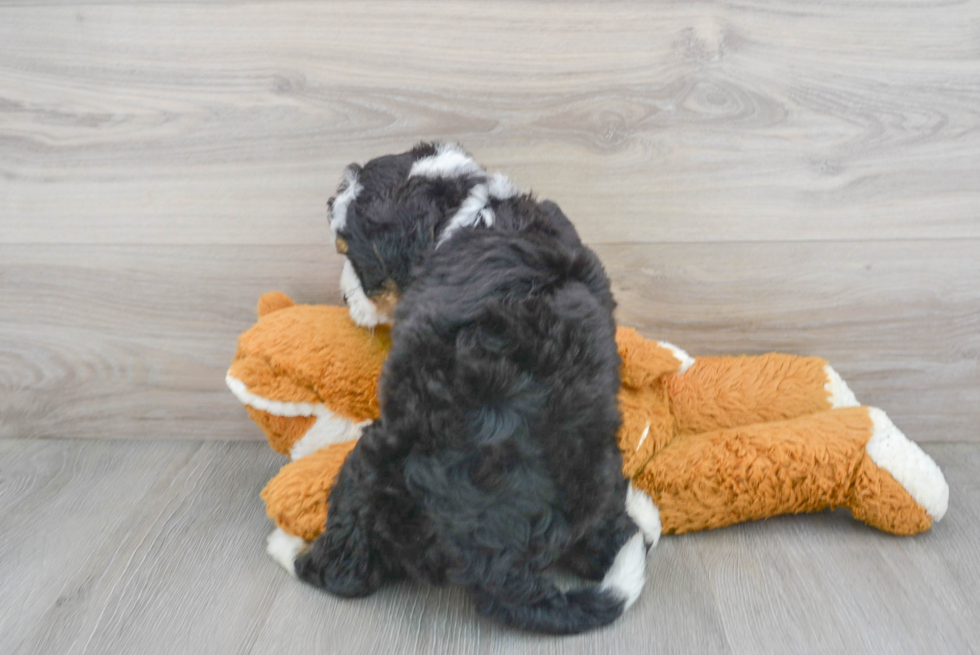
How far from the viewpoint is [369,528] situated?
79 centimetres

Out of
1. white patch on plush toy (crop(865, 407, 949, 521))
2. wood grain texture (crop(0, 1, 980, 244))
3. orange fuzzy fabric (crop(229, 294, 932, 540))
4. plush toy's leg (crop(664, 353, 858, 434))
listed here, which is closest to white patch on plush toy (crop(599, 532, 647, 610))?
orange fuzzy fabric (crop(229, 294, 932, 540))

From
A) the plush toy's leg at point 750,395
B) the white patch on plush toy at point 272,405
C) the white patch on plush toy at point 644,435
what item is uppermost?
the plush toy's leg at point 750,395

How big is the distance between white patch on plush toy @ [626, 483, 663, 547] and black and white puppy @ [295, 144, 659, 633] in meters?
0.08

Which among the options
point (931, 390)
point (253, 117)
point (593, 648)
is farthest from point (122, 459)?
point (931, 390)

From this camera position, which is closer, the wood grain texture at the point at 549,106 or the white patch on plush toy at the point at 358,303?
the white patch on plush toy at the point at 358,303

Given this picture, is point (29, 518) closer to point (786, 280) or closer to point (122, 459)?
point (122, 459)

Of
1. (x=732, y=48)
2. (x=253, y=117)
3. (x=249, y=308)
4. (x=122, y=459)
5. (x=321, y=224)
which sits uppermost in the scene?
(x=732, y=48)

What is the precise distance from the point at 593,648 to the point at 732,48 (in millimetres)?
797

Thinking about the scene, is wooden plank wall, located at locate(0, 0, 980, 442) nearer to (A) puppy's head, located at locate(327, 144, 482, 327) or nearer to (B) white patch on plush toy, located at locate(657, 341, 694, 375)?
(B) white patch on plush toy, located at locate(657, 341, 694, 375)

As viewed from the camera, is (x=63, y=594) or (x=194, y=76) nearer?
(x=63, y=594)

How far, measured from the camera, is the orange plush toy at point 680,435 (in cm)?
89

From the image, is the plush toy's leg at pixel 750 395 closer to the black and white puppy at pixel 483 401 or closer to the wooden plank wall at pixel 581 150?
the wooden plank wall at pixel 581 150

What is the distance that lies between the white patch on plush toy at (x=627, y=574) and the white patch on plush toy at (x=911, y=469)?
33 cm

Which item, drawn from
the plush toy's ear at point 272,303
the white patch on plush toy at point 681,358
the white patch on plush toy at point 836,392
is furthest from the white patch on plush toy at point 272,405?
the white patch on plush toy at point 836,392
